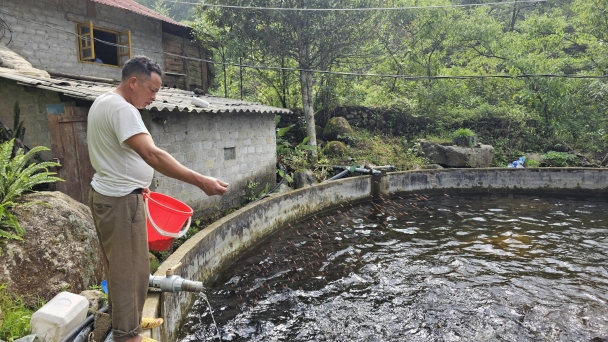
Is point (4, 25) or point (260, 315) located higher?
point (4, 25)

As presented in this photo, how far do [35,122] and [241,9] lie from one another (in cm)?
913

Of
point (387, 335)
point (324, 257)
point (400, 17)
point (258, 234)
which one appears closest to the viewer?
point (387, 335)

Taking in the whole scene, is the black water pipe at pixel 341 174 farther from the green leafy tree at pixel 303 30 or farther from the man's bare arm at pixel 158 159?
the man's bare arm at pixel 158 159

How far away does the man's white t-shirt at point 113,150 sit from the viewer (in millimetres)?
2590

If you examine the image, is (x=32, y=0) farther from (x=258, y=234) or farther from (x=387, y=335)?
(x=387, y=335)

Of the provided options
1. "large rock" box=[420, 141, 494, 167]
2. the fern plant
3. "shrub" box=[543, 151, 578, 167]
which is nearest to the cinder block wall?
the fern plant

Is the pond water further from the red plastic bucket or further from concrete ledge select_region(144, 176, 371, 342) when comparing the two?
the red plastic bucket

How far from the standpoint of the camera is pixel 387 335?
5066mm

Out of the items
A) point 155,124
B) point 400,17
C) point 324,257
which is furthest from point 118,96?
point 400,17

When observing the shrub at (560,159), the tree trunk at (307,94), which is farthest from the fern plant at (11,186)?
the shrub at (560,159)

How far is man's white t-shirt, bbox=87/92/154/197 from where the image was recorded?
2.59 metres

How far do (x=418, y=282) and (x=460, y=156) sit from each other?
Answer: 1023 cm

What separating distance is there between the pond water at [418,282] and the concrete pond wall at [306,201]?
355 mm

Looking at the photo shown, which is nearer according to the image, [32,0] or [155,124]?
[155,124]
